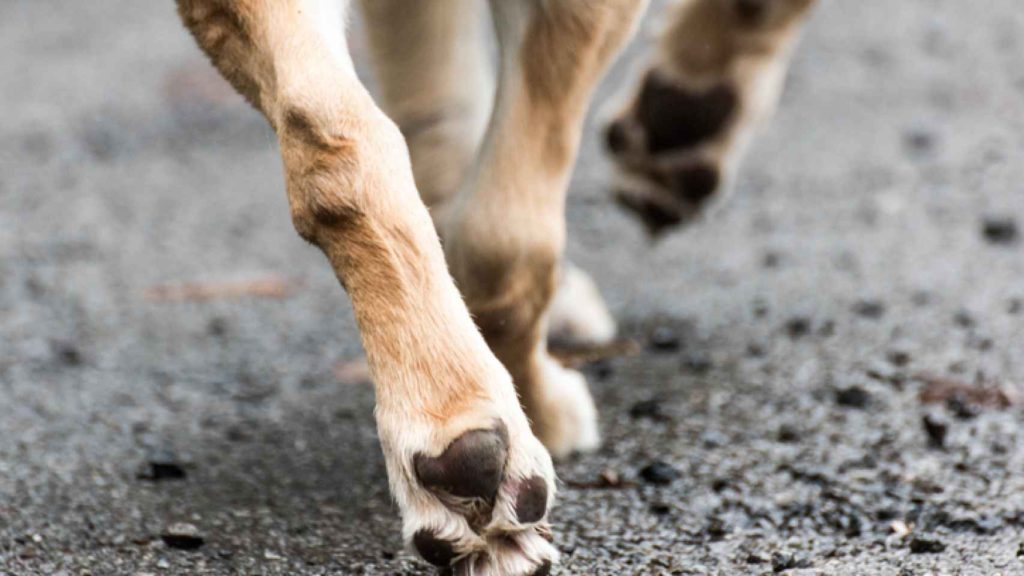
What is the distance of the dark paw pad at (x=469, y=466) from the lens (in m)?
1.95

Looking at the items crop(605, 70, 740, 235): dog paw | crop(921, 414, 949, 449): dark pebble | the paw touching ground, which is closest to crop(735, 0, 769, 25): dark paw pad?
the paw touching ground

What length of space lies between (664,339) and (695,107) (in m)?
0.57

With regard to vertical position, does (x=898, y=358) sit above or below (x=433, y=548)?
below

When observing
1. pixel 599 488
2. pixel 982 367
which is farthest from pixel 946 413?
pixel 599 488

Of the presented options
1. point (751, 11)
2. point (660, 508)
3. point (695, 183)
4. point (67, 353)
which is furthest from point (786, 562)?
point (67, 353)

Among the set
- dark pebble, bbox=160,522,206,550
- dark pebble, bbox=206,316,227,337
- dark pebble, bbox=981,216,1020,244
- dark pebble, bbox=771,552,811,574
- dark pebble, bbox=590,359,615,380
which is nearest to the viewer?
dark pebble, bbox=771,552,811,574

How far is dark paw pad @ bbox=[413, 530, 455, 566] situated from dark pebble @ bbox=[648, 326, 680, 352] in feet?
5.91

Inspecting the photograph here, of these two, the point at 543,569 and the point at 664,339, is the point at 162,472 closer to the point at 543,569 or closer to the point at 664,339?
the point at 543,569

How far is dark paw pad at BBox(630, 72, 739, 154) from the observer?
380 centimetres

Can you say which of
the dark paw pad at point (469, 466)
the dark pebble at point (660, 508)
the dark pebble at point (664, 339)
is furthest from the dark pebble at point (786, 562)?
the dark pebble at point (664, 339)

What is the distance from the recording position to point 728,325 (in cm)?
388

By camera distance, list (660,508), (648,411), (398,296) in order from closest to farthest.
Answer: (398,296)
(660,508)
(648,411)

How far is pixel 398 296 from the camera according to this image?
2160mm

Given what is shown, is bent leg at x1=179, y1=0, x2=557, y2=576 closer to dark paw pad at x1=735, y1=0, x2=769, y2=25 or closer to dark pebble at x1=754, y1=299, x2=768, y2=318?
dark paw pad at x1=735, y1=0, x2=769, y2=25
